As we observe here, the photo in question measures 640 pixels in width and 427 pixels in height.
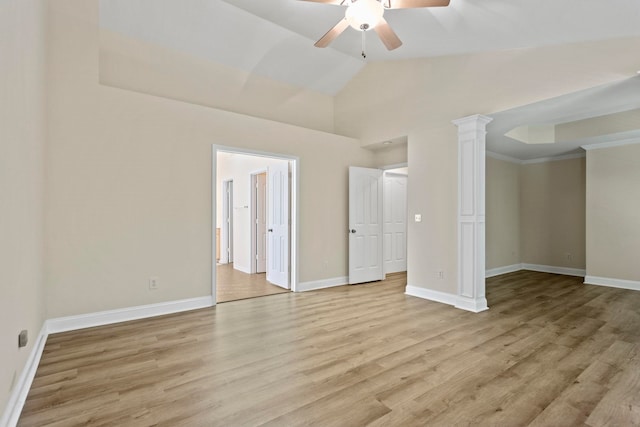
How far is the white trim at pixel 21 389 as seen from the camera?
1700mm

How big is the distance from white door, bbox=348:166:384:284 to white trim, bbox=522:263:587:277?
387 centimetres

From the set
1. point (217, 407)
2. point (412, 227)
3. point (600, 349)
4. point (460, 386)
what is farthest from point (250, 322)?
point (600, 349)

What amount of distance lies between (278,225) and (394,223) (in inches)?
111

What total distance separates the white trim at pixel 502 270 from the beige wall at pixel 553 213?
0.34 meters

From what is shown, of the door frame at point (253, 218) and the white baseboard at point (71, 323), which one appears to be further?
the door frame at point (253, 218)

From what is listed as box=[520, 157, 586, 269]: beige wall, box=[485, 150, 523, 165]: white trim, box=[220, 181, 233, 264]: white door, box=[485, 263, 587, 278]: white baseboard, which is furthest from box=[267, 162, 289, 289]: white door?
box=[520, 157, 586, 269]: beige wall

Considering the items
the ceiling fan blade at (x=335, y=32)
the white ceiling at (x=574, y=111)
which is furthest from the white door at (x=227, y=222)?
the white ceiling at (x=574, y=111)

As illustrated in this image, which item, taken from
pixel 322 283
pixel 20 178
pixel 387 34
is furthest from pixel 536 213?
pixel 20 178

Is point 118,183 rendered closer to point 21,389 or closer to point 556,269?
point 21,389

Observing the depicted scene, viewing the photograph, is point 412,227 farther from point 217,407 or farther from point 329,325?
point 217,407

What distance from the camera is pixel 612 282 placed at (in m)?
5.48

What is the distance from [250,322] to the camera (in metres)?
3.57

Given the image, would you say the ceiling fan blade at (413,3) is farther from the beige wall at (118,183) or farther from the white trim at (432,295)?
the white trim at (432,295)

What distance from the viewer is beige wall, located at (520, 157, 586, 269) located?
6516 mm
